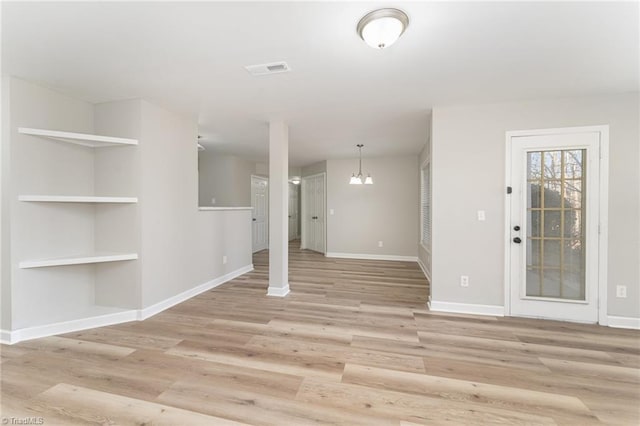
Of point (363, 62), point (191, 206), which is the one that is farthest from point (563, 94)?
point (191, 206)

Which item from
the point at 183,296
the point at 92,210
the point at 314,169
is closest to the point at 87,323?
the point at 183,296

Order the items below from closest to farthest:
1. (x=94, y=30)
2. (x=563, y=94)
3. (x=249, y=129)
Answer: (x=94, y=30), (x=563, y=94), (x=249, y=129)

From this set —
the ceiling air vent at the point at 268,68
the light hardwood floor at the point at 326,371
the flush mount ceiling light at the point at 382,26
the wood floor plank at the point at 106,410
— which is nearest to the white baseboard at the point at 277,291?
the light hardwood floor at the point at 326,371

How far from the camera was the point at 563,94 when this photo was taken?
2.87m

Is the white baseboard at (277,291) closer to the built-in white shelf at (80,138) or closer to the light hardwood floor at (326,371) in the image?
the light hardwood floor at (326,371)

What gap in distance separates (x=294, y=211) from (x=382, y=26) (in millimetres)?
8509

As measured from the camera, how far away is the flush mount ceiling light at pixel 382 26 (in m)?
1.64

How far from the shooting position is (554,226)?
121 inches

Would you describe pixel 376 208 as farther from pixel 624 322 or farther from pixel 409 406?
pixel 409 406

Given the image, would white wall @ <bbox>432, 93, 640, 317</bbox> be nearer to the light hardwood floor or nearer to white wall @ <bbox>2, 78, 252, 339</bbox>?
the light hardwood floor

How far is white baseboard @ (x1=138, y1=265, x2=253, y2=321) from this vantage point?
3.08 metres

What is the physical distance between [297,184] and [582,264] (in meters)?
8.22

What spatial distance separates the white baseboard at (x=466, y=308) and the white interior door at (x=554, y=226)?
168mm

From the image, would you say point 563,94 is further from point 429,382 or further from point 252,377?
point 252,377
